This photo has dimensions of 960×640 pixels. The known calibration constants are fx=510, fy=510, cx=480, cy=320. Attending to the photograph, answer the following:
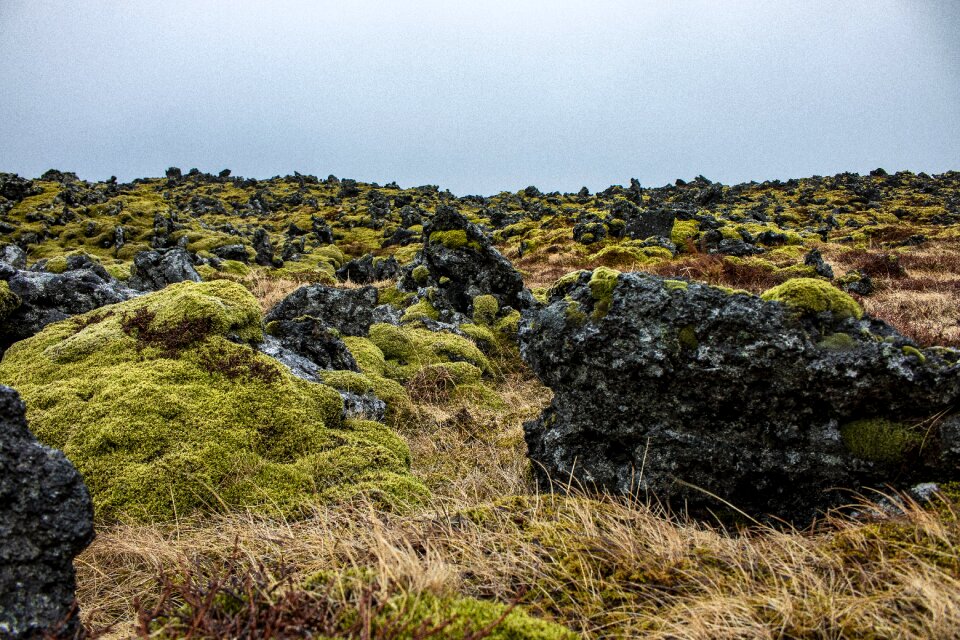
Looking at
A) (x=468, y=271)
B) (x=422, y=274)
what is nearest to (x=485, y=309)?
(x=468, y=271)

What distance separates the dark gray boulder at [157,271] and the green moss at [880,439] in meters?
19.6

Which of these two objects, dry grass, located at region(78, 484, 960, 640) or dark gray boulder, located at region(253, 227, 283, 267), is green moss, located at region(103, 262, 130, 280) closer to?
dark gray boulder, located at region(253, 227, 283, 267)

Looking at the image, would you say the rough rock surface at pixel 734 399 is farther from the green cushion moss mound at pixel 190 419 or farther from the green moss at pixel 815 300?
the green cushion moss mound at pixel 190 419

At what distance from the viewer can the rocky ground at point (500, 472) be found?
9.10ft

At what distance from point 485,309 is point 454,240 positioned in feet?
9.85

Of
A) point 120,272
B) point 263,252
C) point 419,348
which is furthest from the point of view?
point 263,252

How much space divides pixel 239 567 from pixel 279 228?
192 ft

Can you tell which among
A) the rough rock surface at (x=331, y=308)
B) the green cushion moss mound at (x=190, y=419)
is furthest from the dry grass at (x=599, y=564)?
the rough rock surface at (x=331, y=308)

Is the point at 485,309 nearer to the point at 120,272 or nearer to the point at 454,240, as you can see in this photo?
the point at 454,240

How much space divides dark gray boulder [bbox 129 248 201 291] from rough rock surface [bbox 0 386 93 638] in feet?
56.2

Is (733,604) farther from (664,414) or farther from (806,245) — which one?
(806,245)

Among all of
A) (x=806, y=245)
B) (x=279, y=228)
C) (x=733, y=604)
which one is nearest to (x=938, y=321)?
(x=733, y=604)

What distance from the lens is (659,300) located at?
16.5 feet

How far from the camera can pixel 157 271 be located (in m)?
18.8
